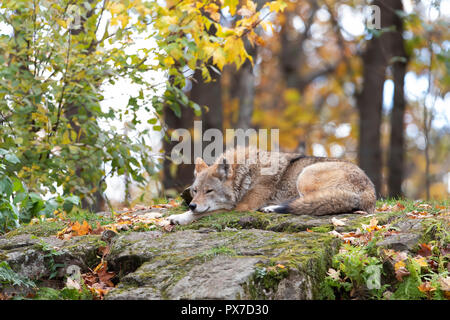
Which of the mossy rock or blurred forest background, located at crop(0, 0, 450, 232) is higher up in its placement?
blurred forest background, located at crop(0, 0, 450, 232)

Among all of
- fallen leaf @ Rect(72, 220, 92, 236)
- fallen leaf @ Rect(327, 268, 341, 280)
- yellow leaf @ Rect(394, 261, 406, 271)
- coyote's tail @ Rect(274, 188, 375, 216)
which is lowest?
fallen leaf @ Rect(327, 268, 341, 280)

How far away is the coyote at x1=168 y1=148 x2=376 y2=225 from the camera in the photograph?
5945mm

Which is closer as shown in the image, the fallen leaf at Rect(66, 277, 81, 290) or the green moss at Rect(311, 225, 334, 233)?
the fallen leaf at Rect(66, 277, 81, 290)

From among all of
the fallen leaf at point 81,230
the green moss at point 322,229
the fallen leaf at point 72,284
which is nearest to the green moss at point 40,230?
the fallen leaf at point 81,230

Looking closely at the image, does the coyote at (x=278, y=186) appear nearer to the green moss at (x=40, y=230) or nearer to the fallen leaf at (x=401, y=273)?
the green moss at (x=40, y=230)

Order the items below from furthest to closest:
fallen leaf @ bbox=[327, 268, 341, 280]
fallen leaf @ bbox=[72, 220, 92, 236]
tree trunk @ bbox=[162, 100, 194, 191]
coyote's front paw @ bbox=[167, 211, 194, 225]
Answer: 1. tree trunk @ bbox=[162, 100, 194, 191]
2. coyote's front paw @ bbox=[167, 211, 194, 225]
3. fallen leaf @ bbox=[72, 220, 92, 236]
4. fallen leaf @ bbox=[327, 268, 341, 280]

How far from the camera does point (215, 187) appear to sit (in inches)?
264

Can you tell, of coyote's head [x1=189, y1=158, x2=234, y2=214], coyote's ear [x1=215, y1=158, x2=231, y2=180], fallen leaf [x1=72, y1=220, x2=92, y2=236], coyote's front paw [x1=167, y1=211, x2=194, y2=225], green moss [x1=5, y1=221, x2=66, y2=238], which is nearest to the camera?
fallen leaf [x1=72, y1=220, x2=92, y2=236]

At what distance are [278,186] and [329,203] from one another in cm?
135

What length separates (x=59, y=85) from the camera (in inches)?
256

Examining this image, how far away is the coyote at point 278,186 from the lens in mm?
5945

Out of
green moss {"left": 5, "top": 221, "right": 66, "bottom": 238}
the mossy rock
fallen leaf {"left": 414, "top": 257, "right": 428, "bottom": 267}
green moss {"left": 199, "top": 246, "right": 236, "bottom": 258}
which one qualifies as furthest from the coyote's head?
fallen leaf {"left": 414, "top": 257, "right": 428, "bottom": 267}

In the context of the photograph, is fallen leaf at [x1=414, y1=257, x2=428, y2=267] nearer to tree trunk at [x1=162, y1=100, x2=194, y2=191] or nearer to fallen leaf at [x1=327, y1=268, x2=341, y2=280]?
fallen leaf at [x1=327, y1=268, x2=341, y2=280]

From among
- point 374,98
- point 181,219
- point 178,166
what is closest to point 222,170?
point 181,219
